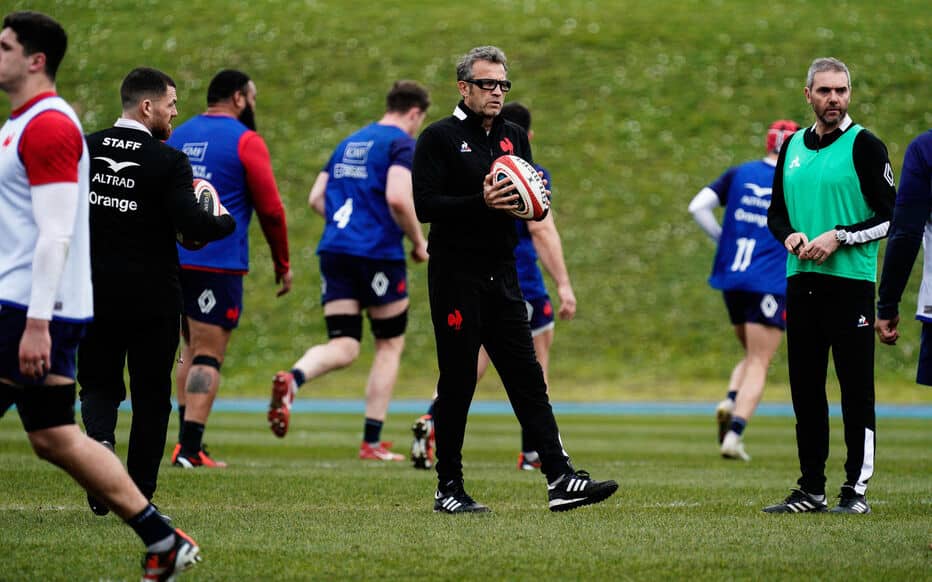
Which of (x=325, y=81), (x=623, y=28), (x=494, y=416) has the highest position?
(x=623, y=28)

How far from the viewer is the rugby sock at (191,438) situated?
10195 mm

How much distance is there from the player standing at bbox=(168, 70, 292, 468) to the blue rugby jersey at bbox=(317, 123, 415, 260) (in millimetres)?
1082

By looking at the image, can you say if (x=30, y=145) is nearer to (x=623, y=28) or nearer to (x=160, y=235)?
(x=160, y=235)

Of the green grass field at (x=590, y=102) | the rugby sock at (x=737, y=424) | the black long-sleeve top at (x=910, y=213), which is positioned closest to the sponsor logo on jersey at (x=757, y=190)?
the rugby sock at (x=737, y=424)

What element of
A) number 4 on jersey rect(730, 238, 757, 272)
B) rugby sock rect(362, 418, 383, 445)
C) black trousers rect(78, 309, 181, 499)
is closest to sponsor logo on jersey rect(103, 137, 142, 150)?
black trousers rect(78, 309, 181, 499)

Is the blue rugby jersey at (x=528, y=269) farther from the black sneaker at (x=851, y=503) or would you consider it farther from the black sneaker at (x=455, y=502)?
the black sneaker at (x=851, y=503)

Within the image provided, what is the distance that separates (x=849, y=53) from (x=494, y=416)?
21893 mm

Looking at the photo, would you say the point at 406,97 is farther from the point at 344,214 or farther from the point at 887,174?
the point at 887,174

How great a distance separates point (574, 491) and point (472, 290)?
1.18 metres

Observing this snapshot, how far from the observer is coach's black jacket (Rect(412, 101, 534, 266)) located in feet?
24.1

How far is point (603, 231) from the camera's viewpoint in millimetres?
30125

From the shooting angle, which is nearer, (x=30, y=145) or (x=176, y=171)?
(x=30, y=145)

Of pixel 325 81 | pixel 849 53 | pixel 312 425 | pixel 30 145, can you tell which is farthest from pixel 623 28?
pixel 30 145

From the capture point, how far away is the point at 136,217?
6816 millimetres
